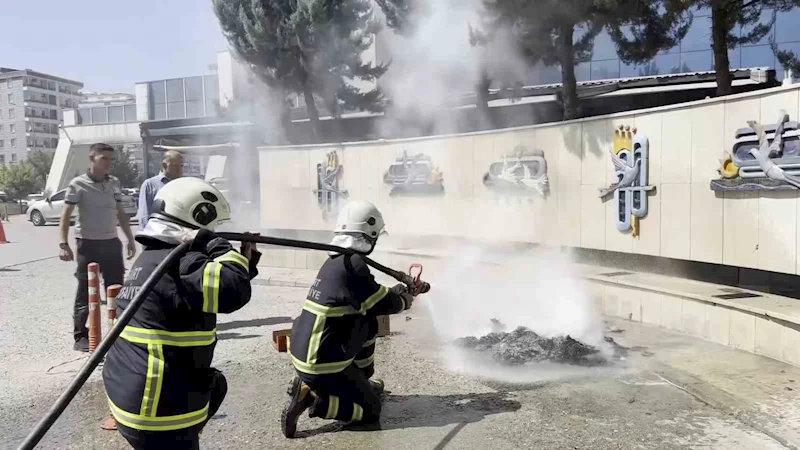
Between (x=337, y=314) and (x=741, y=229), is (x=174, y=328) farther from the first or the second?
(x=741, y=229)

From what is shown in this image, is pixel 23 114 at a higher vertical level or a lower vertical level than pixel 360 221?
higher

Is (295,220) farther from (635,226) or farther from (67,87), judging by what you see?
(67,87)

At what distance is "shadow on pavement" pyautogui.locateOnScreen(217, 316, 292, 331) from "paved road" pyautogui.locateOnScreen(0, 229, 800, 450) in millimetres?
388

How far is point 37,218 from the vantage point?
23.6 m

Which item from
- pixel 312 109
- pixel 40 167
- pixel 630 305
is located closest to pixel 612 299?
pixel 630 305

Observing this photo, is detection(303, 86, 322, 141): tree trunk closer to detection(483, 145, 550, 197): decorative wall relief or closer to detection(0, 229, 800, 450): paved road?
detection(483, 145, 550, 197): decorative wall relief

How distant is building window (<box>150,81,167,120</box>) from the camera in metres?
31.6

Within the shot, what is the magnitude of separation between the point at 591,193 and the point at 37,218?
21.6 meters

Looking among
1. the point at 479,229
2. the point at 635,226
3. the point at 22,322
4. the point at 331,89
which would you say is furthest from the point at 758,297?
the point at 331,89

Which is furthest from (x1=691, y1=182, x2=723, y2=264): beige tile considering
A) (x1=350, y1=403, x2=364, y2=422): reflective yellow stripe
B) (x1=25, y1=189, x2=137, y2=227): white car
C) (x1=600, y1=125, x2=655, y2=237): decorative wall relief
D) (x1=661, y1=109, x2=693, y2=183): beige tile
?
(x1=25, y1=189, x2=137, y2=227): white car

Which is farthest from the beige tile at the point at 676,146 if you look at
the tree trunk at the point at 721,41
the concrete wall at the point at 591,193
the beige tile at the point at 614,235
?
the tree trunk at the point at 721,41

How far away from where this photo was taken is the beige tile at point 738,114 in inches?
249

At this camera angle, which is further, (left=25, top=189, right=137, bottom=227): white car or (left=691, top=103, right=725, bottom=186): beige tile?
(left=25, top=189, right=137, bottom=227): white car

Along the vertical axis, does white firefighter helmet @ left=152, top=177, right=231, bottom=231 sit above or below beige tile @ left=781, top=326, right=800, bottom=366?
above
